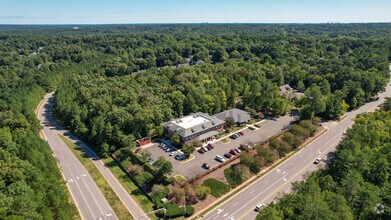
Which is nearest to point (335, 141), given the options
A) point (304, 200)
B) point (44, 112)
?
point (304, 200)

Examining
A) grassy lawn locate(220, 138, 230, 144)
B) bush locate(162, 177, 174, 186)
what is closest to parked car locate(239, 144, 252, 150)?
grassy lawn locate(220, 138, 230, 144)

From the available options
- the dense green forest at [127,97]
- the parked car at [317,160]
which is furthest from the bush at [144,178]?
the parked car at [317,160]

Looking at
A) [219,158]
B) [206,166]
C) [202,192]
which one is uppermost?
[202,192]

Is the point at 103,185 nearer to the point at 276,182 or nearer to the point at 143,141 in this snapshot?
the point at 143,141

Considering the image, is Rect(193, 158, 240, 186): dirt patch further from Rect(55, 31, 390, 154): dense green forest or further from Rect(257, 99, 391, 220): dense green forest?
Rect(55, 31, 390, 154): dense green forest

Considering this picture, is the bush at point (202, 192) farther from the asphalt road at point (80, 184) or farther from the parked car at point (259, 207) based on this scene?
the asphalt road at point (80, 184)

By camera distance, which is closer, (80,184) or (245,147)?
(80,184)

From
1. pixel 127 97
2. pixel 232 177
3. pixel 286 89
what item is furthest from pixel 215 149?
pixel 286 89
